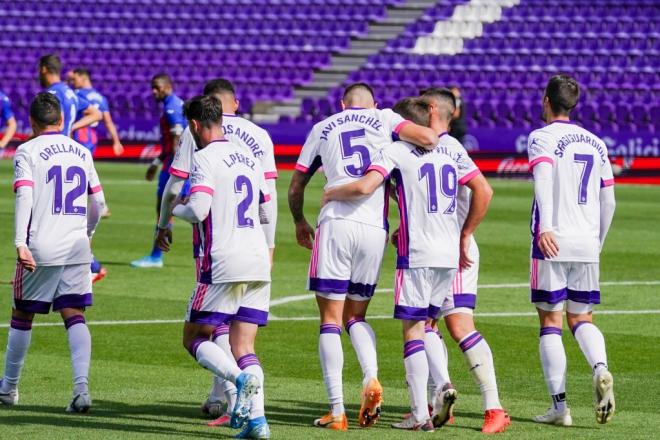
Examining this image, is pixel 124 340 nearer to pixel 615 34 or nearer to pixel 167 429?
pixel 167 429

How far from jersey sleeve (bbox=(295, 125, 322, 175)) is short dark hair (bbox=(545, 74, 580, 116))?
1.41 m

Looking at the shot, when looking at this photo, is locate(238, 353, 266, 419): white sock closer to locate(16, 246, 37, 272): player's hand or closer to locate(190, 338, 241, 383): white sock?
locate(190, 338, 241, 383): white sock

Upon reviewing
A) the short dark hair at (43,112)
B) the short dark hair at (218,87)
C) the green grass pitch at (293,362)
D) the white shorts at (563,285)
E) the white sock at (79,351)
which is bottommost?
the green grass pitch at (293,362)

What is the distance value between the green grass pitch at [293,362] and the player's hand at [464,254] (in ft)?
3.05

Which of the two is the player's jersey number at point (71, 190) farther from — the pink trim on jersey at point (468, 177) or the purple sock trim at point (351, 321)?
the pink trim on jersey at point (468, 177)

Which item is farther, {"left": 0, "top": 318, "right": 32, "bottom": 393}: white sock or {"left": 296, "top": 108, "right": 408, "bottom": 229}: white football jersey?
{"left": 0, "top": 318, "right": 32, "bottom": 393}: white sock

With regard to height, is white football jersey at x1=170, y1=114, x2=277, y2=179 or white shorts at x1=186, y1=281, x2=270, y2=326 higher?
white football jersey at x1=170, y1=114, x2=277, y2=179

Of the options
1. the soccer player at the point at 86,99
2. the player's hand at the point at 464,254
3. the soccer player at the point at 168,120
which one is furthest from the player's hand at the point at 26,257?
the soccer player at the point at 86,99

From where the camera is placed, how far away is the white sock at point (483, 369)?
7.64 meters

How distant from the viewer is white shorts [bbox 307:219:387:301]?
7730mm

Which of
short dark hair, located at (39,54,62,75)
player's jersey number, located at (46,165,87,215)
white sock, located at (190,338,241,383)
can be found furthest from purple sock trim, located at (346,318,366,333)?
short dark hair, located at (39,54,62,75)

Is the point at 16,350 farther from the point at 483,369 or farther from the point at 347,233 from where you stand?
the point at 483,369

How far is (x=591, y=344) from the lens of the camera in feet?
26.2

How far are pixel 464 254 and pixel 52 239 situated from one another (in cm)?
251
